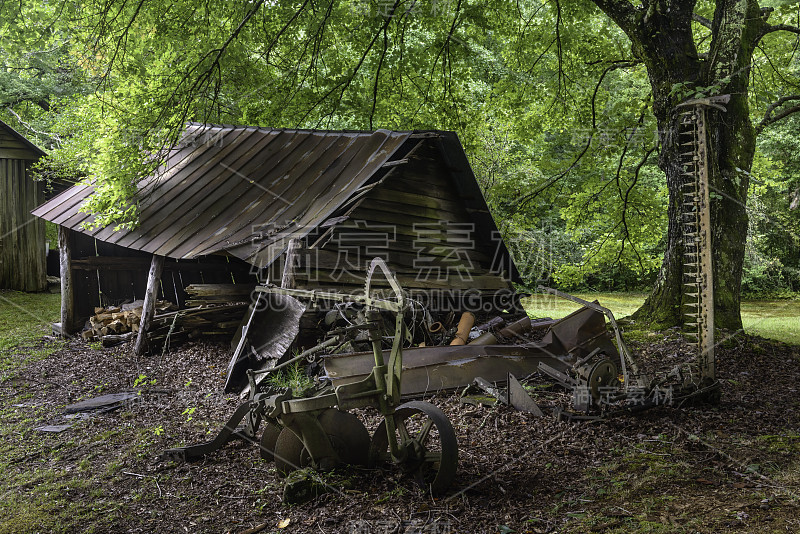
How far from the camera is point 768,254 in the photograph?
22938 millimetres

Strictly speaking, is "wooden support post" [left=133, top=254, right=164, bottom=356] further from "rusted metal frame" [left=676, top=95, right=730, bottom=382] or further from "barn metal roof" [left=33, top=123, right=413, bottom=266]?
"rusted metal frame" [left=676, top=95, right=730, bottom=382]

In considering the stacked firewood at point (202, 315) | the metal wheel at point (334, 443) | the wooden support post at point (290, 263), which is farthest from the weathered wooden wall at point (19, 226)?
the metal wheel at point (334, 443)

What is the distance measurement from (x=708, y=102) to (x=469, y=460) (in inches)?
165

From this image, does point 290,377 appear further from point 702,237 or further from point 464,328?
point 702,237

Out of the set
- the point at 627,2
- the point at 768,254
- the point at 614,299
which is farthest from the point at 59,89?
the point at 768,254

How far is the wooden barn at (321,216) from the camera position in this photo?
9320 millimetres

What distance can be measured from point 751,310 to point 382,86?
559 inches

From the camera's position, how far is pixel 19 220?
1816cm

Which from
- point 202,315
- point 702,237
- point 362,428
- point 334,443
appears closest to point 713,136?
point 702,237

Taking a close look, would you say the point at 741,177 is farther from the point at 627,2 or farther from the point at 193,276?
the point at 193,276

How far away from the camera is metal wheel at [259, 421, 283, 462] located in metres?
5.67

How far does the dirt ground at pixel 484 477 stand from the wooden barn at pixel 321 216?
283 centimetres

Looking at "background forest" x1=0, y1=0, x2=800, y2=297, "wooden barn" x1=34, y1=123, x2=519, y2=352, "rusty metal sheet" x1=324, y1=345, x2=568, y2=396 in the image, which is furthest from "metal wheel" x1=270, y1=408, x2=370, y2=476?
"background forest" x1=0, y1=0, x2=800, y2=297

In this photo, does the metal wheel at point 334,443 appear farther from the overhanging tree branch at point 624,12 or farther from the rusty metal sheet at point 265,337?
the overhanging tree branch at point 624,12
